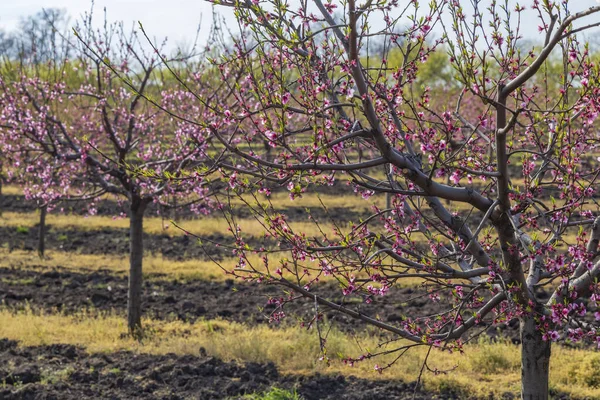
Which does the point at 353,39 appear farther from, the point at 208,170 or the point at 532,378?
the point at 532,378

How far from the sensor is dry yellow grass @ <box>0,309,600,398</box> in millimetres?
8750

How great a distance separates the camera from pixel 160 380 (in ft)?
29.1

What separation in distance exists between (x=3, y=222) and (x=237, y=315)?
1244 centimetres

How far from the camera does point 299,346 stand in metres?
9.74

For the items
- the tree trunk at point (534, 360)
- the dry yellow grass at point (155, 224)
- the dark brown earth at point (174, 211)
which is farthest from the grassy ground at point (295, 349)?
the dark brown earth at point (174, 211)

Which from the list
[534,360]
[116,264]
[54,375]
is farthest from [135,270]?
[534,360]

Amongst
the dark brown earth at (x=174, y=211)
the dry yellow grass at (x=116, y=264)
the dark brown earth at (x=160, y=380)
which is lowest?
the dark brown earth at (x=160, y=380)

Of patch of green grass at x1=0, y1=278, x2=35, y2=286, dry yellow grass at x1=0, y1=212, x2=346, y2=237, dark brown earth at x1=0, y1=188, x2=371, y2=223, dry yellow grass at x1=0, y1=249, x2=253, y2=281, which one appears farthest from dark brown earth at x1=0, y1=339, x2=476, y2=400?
dark brown earth at x1=0, y1=188, x2=371, y2=223

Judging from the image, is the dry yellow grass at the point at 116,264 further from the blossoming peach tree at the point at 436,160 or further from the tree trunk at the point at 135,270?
the blossoming peach tree at the point at 436,160

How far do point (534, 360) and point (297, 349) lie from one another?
478 cm

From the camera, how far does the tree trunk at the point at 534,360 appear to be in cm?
522

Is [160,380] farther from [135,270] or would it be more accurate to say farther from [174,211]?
[174,211]

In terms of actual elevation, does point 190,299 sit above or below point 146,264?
below

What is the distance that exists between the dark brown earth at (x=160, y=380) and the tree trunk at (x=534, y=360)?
2.97 meters
